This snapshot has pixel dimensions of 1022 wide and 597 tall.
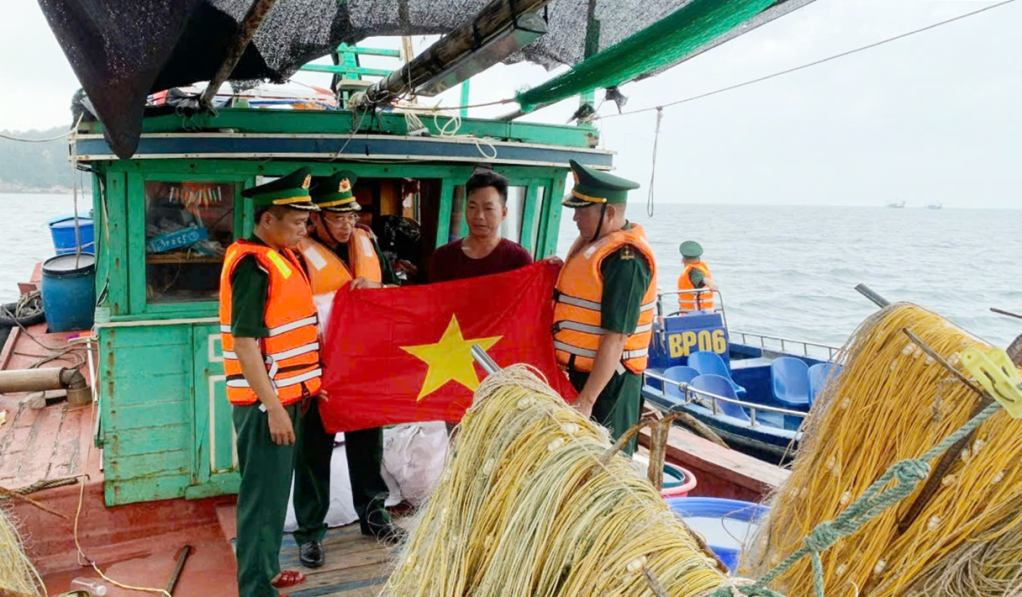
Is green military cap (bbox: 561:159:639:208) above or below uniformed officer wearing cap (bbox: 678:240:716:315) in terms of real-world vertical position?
above

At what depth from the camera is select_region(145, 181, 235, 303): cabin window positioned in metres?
4.55

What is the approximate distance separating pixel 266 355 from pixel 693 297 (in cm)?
954

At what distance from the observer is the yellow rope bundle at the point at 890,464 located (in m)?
2.03

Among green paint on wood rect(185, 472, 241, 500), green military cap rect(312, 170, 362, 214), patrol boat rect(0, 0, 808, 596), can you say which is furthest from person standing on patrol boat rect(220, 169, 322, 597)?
green paint on wood rect(185, 472, 241, 500)

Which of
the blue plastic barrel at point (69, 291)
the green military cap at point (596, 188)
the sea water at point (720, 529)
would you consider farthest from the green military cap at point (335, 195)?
the blue plastic barrel at point (69, 291)

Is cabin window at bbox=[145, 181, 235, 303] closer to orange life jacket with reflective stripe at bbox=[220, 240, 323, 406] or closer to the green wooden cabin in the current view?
the green wooden cabin

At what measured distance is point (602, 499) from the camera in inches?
62.2

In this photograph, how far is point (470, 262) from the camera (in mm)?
4785

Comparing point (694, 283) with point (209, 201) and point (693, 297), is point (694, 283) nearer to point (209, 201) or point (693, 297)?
point (693, 297)

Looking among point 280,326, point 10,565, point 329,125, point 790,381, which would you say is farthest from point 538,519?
point 790,381

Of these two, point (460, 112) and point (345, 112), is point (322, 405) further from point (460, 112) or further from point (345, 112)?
point (460, 112)

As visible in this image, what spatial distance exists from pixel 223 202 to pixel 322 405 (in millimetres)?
1616

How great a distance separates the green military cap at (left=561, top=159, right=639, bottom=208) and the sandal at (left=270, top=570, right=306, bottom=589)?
8.62 ft

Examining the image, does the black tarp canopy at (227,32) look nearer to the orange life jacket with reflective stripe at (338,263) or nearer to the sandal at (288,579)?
the orange life jacket with reflective stripe at (338,263)
